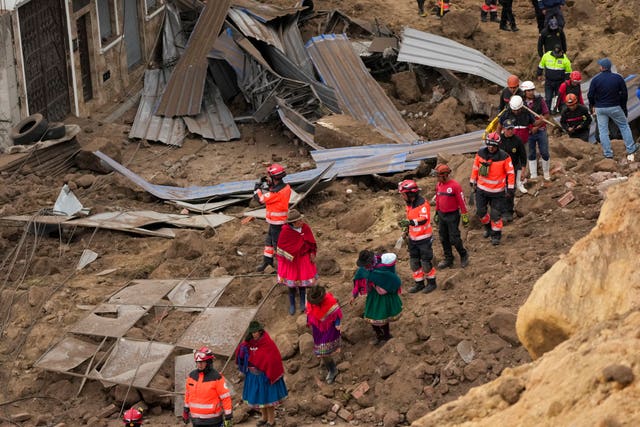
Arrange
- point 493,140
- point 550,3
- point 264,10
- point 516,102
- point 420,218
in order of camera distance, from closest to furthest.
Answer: point 420,218, point 493,140, point 516,102, point 550,3, point 264,10

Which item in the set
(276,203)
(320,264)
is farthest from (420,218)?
(320,264)

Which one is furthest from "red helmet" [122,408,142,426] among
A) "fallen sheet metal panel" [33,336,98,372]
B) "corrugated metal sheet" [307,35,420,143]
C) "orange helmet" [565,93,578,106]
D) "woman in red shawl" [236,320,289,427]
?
"corrugated metal sheet" [307,35,420,143]

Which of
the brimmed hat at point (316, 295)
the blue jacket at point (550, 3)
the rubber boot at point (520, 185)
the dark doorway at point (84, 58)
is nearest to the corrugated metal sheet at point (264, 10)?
the dark doorway at point (84, 58)

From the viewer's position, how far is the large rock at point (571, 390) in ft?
24.9

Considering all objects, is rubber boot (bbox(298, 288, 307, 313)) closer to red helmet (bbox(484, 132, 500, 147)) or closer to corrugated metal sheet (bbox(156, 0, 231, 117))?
red helmet (bbox(484, 132, 500, 147))

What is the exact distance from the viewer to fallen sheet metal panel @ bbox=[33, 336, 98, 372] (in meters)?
13.5

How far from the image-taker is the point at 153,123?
72.1ft

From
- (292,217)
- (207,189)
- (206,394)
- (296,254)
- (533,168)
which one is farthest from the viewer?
(207,189)

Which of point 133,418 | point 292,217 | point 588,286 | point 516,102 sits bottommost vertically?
point 133,418

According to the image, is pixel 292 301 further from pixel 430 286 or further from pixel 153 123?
pixel 153 123

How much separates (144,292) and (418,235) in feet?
12.9

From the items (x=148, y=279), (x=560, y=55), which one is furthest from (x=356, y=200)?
(x=560, y=55)

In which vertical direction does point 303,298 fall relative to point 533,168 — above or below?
below

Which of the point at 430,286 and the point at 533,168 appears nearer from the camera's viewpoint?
the point at 430,286
